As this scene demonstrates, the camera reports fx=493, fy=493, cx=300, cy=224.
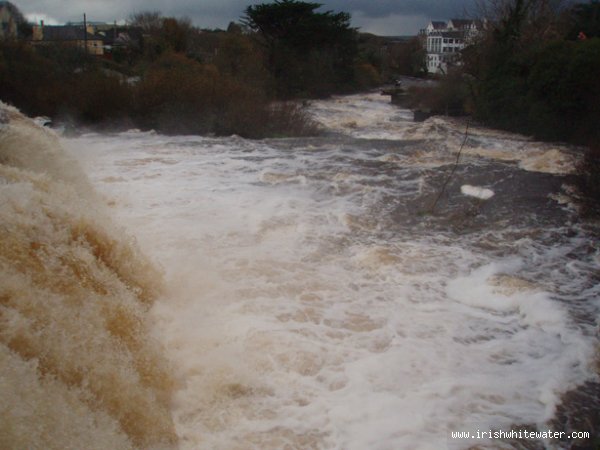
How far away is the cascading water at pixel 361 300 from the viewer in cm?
352

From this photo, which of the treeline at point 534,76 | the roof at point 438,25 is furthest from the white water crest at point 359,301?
the roof at point 438,25

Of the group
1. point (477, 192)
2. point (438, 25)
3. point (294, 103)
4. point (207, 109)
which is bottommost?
point (477, 192)

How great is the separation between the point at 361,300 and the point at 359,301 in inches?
1.2

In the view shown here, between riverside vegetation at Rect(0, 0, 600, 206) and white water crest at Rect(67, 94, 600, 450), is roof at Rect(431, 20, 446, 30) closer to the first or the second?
riverside vegetation at Rect(0, 0, 600, 206)

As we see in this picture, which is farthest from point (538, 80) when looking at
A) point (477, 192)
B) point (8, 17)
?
point (8, 17)

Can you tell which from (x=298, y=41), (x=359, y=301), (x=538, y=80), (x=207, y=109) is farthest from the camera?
(x=298, y=41)

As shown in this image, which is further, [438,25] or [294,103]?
[438,25]

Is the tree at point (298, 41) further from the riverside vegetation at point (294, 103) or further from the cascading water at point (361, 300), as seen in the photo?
the cascading water at point (361, 300)

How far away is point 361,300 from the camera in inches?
198

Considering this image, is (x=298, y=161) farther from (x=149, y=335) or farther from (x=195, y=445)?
(x=195, y=445)

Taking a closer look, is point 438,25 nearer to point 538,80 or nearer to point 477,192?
point 538,80

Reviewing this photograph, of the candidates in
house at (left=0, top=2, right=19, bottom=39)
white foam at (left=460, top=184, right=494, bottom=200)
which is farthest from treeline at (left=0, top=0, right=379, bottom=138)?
house at (left=0, top=2, right=19, bottom=39)

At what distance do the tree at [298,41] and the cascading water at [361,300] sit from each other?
1819 cm

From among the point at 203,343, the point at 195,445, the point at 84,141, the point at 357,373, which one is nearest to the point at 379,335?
the point at 357,373
